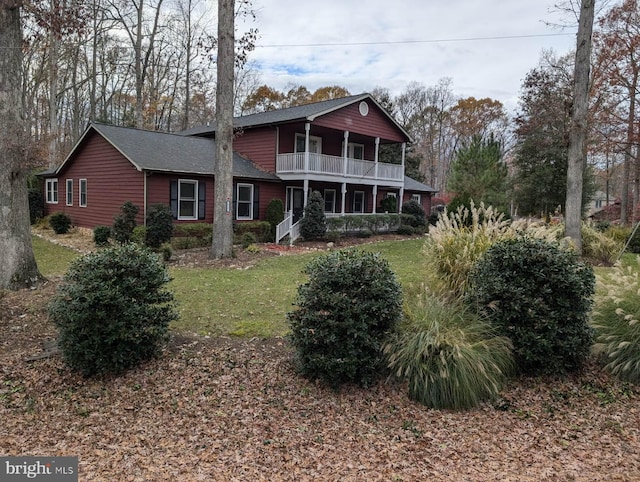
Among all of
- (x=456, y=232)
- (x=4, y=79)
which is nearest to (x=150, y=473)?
(x=456, y=232)

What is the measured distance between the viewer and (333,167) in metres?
19.1

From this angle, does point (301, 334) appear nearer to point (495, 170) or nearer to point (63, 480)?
point (63, 480)

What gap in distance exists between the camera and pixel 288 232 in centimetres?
1673

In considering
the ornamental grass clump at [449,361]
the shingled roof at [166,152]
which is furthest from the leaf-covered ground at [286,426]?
the shingled roof at [166,152]

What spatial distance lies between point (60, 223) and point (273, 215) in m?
8.76

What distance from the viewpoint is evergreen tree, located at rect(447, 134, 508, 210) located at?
2123cm

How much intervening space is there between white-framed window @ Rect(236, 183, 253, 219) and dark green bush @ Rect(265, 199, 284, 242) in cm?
80

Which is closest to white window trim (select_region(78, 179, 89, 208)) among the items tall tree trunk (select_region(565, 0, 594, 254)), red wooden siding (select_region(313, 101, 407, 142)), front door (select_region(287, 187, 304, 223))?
front door (select_region(287, 187, 304, 223))

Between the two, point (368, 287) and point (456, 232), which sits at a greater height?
point (456, 232)

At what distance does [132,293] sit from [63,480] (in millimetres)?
1817

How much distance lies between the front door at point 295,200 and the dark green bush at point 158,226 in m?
6.40

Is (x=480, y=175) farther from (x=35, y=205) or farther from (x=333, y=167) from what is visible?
(x=35, y=205)

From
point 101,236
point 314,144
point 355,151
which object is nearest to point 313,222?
point 314,144

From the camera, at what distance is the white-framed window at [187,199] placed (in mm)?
15298
